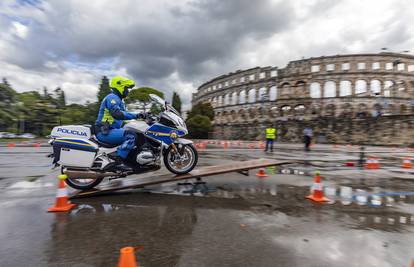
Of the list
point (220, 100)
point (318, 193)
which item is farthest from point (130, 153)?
point (220, 100)

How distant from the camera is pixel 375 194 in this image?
540 cm

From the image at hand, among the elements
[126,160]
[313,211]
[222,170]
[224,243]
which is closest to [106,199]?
[126,160]

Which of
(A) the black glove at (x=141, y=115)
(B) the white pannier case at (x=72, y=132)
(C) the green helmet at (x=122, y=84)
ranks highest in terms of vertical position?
(C) the green helmet at (x=122, y=84)

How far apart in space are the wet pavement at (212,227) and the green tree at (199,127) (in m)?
43.4

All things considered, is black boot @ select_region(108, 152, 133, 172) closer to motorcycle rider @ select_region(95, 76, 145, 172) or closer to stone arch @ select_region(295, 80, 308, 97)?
motorcycle rider @ select_region(95, 76, 145, 172)

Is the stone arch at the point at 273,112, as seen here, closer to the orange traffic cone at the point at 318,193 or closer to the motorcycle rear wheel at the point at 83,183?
the orange traffic cone at the point at 318,193

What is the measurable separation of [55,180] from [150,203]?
3.58 metres

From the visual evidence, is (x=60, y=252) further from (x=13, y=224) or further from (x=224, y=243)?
(x=224, y=243)

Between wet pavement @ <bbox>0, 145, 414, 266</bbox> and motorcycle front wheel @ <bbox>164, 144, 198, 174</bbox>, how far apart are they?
1.62 ft

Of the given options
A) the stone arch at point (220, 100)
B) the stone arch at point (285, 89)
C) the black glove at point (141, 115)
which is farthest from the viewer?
the stone arch at point (220, 100)

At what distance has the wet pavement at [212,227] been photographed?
2.58 m

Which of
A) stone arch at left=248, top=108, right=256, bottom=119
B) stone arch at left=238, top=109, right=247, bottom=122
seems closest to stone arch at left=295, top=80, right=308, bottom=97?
stone arch at left=248, top=108, right=256, bottom=119

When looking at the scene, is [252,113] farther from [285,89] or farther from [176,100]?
[176,100]

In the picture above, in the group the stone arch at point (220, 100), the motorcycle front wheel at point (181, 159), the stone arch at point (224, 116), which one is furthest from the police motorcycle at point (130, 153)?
the stone arch at point (220, 100)
